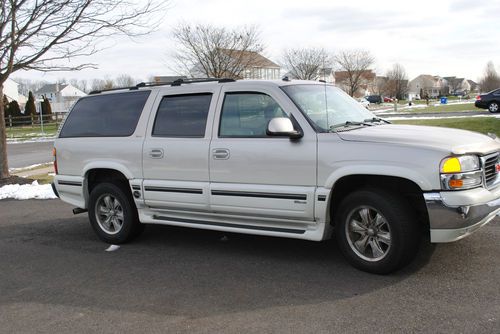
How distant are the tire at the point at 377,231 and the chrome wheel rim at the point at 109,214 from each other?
296cm

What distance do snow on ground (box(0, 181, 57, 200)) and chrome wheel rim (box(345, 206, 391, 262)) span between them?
7129 millimetres

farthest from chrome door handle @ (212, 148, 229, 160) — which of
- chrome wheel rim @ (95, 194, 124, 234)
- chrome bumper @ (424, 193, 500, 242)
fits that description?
chrome bumper @ (424, 193, 500, 242)

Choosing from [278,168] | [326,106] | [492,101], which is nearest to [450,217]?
[278,168]

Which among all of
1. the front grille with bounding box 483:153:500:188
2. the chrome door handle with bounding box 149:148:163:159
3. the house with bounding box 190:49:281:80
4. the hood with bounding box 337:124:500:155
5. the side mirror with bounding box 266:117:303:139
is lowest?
the front grille with bounding box 483:153:500:188

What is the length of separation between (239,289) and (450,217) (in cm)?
196

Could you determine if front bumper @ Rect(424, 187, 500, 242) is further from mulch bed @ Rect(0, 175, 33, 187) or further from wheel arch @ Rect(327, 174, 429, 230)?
mulch bed @ Rect(0, 175, 33, 187)

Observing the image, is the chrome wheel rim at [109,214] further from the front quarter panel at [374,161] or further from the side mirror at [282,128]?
the front quarter panel at [374,161]

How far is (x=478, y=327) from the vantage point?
352 centimetres

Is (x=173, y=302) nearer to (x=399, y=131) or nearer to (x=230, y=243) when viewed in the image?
(x=230, y=243)

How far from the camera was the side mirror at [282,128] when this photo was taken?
4.71 meters

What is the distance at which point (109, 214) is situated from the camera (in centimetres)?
639

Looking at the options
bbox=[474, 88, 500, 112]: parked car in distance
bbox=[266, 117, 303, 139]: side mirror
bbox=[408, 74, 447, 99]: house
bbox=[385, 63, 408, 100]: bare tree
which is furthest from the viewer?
bbox=[408, 74, 447, 99]: house

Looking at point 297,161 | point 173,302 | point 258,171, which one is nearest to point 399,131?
point 297,161

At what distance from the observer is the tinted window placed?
6117mm
